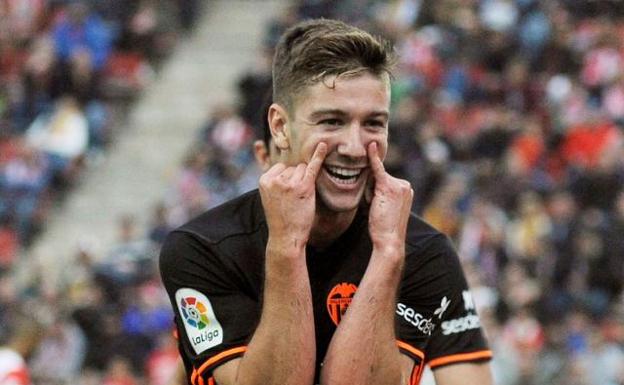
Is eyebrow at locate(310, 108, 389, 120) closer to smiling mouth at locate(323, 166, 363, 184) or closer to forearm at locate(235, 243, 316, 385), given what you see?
smiling mouth at locate(323, 166, 363, 184)

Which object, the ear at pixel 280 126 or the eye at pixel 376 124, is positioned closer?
the eye at pixel 376 124

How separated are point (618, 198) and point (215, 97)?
719 cm

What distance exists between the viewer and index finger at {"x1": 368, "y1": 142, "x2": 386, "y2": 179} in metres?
5.05

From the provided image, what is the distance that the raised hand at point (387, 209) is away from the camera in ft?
16.7

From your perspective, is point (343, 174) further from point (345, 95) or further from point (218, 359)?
point (218, 359)

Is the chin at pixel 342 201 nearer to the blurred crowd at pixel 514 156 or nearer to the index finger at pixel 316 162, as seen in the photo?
the index finger at pixel 316 162

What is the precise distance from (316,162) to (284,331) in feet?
1.68

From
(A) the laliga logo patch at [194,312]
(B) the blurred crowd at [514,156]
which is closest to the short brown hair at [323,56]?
(A) the laliga logo patch at [194,312]

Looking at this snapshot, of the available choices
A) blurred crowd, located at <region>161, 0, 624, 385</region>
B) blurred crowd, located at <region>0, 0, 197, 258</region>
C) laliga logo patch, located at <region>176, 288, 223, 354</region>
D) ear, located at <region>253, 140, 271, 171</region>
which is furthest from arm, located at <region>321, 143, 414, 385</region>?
blurred crowd, located at <region>0, 0, 197, 258</region>

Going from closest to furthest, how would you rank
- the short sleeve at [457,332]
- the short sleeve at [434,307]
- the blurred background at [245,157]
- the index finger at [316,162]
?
the index finger at [316,162]
the short sleeve at [434,307]
the short sleeve at [457,332]
the blurred background at [245,157]

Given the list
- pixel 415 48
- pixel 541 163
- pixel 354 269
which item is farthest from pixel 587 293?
pixel 354 269

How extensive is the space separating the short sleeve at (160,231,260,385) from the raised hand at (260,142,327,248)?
0.98 ft

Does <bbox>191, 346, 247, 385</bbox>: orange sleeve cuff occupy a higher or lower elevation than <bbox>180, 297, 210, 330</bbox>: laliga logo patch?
lower

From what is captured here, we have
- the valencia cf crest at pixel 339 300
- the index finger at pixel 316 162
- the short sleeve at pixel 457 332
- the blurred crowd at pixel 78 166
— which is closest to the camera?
the index finger at pixel 316 162
